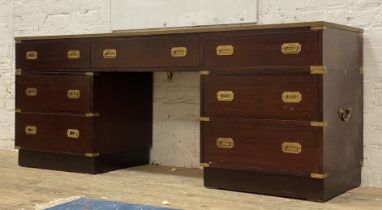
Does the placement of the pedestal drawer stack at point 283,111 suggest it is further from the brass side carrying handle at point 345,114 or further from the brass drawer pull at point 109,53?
the brass drawer pull at point 109,53

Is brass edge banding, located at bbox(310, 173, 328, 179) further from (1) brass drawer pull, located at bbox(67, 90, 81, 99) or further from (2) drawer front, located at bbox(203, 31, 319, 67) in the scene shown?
(1) brass drawer pull, located at bbox(67, 90, 81, 99)

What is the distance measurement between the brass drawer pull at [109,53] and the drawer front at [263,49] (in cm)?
58

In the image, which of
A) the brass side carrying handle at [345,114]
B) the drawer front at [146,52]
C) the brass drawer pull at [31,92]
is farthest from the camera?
the brass drawer pull at [31,92]

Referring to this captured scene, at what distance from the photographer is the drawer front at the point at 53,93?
332 cm

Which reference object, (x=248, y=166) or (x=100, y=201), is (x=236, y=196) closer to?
(x=248, y=166)

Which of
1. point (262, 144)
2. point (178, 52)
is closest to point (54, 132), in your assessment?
point (178, 52)

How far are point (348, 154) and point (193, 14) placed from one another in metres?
1.32

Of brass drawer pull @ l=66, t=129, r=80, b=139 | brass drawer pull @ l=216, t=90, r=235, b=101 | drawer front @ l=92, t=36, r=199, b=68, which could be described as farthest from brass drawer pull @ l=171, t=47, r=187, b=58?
brass drawer pull @ l=66, t=129, r=80, b=139

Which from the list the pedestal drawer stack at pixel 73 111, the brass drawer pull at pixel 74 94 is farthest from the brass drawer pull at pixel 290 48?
the brass drawer pull at pixel 74 94

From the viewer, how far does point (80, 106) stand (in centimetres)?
333

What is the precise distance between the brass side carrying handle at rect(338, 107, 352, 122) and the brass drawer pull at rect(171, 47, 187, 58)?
0.83 metres

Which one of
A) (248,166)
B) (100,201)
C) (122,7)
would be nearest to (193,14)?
(122,7)

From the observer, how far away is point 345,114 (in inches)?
110

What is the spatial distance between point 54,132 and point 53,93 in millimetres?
233
